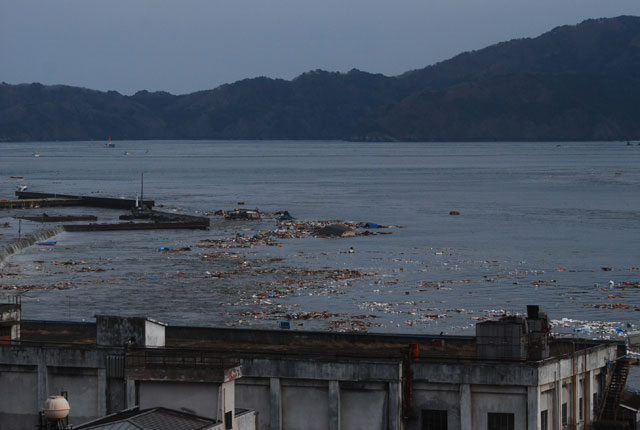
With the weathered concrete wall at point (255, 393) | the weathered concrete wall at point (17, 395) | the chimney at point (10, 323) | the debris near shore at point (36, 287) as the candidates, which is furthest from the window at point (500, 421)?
the debris near shore at point (36, 287)

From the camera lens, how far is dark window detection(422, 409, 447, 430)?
23641 mm

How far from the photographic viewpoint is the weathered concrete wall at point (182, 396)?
1795cm

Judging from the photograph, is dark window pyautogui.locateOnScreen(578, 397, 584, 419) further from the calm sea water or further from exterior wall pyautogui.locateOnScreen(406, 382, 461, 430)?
the calm sea water

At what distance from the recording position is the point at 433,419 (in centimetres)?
2372

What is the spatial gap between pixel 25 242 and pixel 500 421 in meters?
76.5

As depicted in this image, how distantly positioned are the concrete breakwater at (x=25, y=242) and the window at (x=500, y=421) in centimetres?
6512

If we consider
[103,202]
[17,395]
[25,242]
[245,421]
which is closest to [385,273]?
[25,242]

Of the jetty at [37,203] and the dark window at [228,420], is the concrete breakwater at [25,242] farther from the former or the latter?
the dark window at [228,420]

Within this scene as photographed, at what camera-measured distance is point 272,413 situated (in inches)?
942

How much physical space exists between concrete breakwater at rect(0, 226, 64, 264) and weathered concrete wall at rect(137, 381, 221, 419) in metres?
67.4

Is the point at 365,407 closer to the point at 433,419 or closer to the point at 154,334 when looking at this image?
the point at 433,419

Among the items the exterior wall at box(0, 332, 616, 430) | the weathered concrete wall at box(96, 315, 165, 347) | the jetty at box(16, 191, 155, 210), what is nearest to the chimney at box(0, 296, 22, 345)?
the exterior wall at box(0, 332, 616, 430)

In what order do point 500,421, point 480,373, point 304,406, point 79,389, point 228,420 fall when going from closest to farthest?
point 228,420 → point 480,373 → point 500,421 → point 304,406 → point 79,389

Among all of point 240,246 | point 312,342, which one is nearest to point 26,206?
point 240,246
